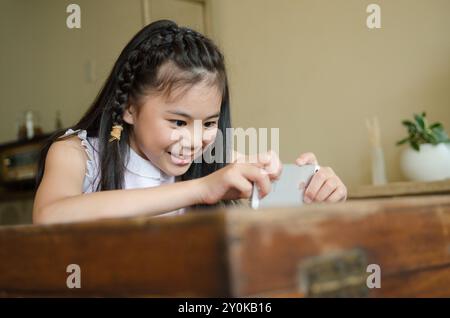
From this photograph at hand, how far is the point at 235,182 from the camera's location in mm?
734

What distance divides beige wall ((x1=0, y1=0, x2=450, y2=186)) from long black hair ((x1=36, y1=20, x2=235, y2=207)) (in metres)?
1.21

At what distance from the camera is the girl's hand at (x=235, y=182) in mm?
734

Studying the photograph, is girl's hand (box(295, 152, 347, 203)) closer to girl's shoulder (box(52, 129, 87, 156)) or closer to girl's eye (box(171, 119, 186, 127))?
girl's eye (box(171, 119, 186, 127))

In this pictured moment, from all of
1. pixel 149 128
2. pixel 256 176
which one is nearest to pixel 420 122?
pixel 149 128

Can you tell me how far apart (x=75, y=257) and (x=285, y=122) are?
7.69 feet

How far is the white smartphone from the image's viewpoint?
89cm

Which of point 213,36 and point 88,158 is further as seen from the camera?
point 213,36

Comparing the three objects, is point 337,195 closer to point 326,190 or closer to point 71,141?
point 326,190

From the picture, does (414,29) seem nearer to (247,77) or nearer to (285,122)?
(285,122)

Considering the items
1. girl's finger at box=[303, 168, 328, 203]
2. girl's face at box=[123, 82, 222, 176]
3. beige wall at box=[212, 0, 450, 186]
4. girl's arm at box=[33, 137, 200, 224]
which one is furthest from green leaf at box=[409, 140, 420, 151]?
girl's arm at box=[33, 137, 200, 224]

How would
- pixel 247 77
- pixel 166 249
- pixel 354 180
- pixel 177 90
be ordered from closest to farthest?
pixel 166 249, pixel 177 90, pixel 354 180, pixel 247 77

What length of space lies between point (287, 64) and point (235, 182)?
Answer: 2145 mm

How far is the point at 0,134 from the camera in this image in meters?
3.90

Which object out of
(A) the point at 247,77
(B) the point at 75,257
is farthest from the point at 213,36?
(B) the point at 75,257
